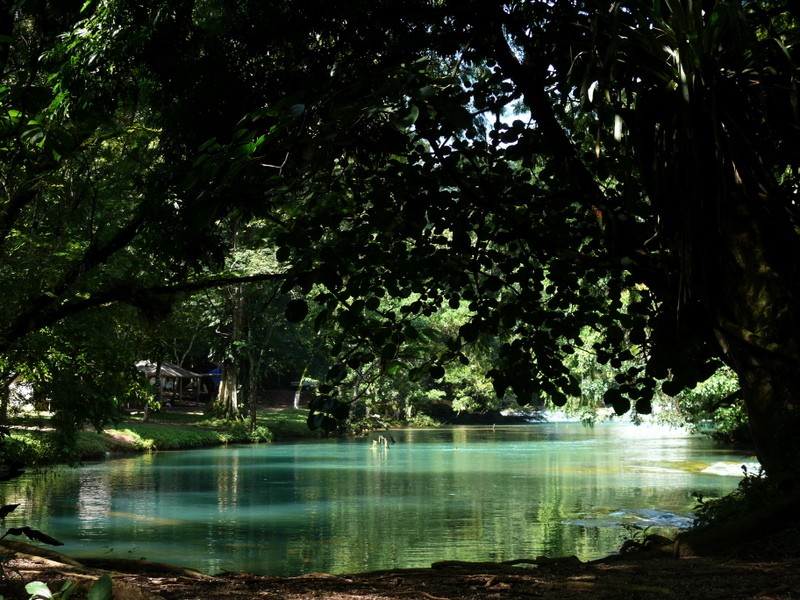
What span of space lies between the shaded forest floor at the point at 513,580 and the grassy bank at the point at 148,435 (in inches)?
499

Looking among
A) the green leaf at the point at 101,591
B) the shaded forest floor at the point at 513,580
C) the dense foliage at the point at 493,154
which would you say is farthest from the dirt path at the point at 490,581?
the green leaf at the point at 101,591

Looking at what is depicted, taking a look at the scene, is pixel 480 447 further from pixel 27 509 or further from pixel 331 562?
pixel 331 562

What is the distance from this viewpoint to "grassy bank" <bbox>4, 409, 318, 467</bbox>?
62.6 ft

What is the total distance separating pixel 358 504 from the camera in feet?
54.9

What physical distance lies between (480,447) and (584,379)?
26.6 feet

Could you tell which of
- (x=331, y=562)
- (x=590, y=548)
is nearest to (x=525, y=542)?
(x=590, y=548)

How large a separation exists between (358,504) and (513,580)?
12.1m

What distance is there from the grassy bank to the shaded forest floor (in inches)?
499

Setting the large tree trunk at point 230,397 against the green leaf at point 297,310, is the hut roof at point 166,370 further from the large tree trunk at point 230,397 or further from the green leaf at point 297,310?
the green leaf at point 297,310

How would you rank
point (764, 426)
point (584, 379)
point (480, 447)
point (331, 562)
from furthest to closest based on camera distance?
point (480, 447), point (584, 379), point (331, 562), point (764, 426)

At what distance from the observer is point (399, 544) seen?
12.0 m

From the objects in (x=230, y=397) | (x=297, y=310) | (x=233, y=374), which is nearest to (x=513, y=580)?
(x=297, y=310)

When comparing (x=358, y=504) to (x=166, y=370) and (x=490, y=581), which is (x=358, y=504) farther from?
(x=166, y=370)

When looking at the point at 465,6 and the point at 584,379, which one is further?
the point at 584,379
